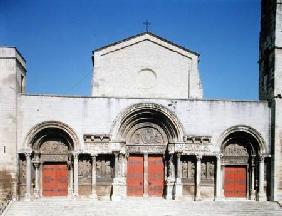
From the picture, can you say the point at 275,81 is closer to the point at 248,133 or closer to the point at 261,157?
the point at 248,133

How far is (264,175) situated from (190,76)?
20.0ft

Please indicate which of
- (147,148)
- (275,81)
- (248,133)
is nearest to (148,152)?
(147,148)

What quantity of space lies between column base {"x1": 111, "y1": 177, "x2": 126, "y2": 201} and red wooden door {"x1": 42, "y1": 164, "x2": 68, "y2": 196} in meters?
2.30

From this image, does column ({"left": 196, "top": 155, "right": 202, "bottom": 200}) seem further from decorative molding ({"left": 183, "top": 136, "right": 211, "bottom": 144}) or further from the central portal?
the central portal

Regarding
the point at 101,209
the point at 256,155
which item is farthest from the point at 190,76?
the point at 101,209

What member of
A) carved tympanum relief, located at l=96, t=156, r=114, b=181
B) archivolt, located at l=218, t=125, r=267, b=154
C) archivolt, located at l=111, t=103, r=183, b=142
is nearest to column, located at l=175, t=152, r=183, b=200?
archivolt, located at l=111, t=103, r=183, b=142

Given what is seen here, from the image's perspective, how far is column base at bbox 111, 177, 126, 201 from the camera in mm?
19594

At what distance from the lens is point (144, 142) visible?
2062cm

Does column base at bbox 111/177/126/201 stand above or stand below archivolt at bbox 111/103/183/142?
below

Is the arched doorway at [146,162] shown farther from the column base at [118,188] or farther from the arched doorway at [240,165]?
the arched doorway at [240,165]

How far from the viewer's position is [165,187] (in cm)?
2036

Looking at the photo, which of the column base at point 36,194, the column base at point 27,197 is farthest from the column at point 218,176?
the column base at point 27,197

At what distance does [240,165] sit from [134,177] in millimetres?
5031

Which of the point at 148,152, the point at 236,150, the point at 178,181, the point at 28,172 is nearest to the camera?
the point at 28,172
